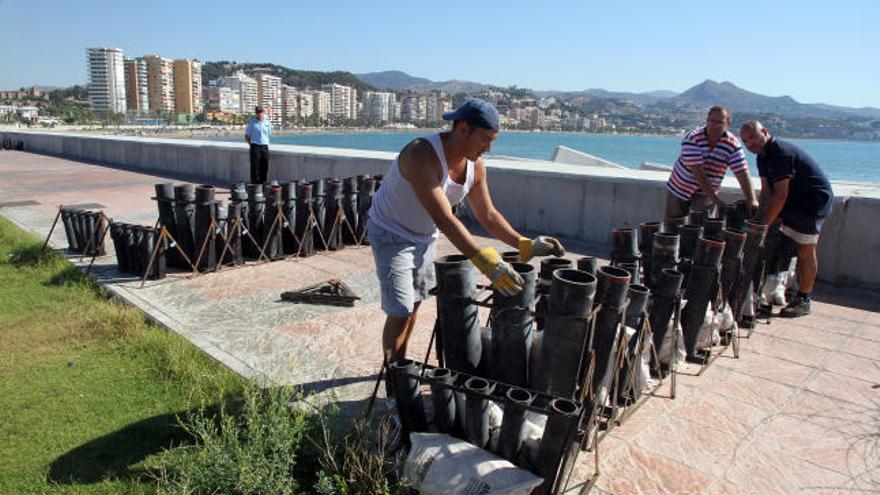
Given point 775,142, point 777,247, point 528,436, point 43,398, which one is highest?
point 775,142

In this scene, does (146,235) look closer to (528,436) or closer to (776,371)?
(528,436)

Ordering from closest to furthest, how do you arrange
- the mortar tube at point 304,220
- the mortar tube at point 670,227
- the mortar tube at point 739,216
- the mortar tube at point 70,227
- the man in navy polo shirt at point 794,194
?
the mortar tube at point 670,227 < the man in navy polo shirt at point 794,194 < the mortar tube at point 739,216 < the mortar tube at point 70,227 < the mortar tube at point 304,220

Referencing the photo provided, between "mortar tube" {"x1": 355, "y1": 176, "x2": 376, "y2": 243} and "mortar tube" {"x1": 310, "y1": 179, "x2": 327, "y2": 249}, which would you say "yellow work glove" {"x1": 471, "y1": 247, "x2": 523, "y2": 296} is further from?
"mortar tube" {"x1": 355, "y1": 176, "x2": 376, "y2": 243}

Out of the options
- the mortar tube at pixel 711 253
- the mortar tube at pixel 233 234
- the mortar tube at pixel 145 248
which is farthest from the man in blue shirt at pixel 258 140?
the mortar tube at pixel 711 253

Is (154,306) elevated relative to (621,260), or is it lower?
lower

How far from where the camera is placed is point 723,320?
5176 mm

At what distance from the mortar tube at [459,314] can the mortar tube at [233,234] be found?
485 centimetres

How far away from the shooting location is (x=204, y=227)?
748 centimetres

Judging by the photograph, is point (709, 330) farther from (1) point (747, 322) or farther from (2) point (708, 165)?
(2) point (708, 165)

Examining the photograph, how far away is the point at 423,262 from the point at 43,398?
2804mm

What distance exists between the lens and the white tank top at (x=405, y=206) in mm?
3529

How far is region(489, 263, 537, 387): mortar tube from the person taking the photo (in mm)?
3451

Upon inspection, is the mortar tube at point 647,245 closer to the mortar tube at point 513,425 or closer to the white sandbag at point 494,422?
the white sandbag at point 494,422

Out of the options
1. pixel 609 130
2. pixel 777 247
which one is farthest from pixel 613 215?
pixel 609 130
